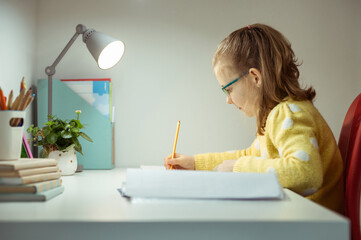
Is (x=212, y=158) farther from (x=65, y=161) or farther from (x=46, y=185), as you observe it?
(x=46, y=185)

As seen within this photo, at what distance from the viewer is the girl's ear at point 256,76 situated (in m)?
1.05

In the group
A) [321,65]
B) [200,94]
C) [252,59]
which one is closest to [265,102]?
[252,59]

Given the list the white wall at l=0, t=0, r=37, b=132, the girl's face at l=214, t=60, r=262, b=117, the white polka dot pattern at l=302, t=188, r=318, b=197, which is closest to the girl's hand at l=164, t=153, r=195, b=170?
the girl's face at l=214, t=60, r=262, b=117

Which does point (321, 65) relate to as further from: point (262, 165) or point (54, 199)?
point (54, 199)

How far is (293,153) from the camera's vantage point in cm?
82

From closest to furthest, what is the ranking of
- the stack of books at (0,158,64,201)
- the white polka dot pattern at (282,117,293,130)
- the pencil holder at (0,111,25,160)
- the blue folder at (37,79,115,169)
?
the stack of books at (0,158,64,201) < the pencil holder at (0,111,25,160) < the white polka dot pattern at (282,117,293,130) < the blue folder at (37,79,115,169)

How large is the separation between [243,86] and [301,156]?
0.35 meters

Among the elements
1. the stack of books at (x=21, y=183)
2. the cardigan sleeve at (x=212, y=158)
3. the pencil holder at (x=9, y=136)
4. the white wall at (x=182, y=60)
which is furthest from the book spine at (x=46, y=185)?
the white wall at (x=182, y=60)

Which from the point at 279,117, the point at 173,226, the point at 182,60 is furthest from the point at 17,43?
the point at 173,226

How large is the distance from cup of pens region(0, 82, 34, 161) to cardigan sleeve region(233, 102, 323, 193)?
0.51 m

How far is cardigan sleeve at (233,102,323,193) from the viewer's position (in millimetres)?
805

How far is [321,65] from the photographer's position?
5.23 ft

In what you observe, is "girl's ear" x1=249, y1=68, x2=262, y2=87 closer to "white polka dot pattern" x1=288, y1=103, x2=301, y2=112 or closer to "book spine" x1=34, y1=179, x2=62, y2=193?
"white polka dot pattern" x1=288, y1=103, x2=301, y2=112

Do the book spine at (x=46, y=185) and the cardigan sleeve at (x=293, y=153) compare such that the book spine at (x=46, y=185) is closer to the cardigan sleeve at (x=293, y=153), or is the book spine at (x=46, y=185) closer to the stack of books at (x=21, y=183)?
the stack of books at (x=21, y=183)
